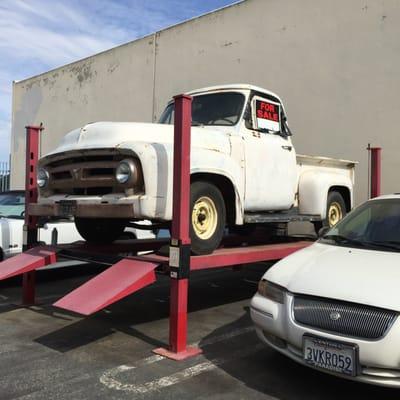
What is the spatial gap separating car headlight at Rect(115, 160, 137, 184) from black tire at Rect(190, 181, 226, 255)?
2.28 feet

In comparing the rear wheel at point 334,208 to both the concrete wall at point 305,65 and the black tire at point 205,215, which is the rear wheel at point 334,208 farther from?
the black tire at point 205,215

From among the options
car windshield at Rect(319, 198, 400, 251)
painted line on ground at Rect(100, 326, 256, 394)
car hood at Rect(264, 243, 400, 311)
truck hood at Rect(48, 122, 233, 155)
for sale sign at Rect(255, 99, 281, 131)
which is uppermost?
for sale sign at Rect(255, 99, 281, 131)

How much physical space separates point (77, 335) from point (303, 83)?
337 inches

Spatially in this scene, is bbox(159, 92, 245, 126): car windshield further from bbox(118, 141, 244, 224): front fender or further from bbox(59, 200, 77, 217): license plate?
bbox(59, 200, 77, 217): license plate

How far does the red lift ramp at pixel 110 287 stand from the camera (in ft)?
15.6

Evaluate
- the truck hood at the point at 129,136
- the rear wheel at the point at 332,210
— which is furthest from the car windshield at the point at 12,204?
the rear wheel at the point at 332,210

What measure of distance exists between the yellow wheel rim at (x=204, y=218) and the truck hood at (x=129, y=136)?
657mm

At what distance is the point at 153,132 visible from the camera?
5.89 metres

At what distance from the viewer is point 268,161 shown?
6.91 meters

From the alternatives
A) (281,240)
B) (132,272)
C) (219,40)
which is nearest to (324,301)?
(132,272)

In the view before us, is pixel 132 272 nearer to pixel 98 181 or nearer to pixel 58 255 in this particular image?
pixel 98 181

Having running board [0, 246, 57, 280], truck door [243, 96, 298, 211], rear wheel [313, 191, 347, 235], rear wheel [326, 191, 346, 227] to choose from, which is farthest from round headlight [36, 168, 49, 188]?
rear wheel [326, 191, 346, 227]

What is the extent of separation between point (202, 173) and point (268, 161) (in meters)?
1.44

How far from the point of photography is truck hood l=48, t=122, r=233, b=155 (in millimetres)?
5648
